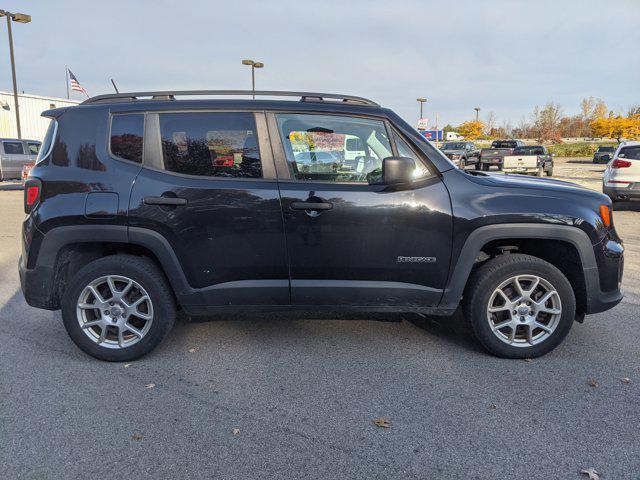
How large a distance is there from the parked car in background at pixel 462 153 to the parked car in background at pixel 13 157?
Result: 69.8 ft

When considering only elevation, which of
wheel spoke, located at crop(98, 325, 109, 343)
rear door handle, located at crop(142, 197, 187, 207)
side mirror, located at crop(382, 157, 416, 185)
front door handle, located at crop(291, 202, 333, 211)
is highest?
side mirror, located at crop(382, 157, 416, 185)

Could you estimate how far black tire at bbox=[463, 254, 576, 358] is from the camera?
3613 millimetres

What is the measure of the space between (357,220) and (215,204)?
0.99 m

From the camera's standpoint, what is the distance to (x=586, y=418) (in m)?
2.93

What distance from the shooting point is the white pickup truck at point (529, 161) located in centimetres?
2342

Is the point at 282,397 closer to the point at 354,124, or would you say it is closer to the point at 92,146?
the point at 354,124

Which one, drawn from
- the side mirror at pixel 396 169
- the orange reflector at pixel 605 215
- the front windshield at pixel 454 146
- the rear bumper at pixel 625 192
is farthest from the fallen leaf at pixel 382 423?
the front windshield at pixel 454 146

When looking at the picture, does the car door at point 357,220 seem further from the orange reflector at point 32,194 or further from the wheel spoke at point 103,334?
the orange reflector at point 32,194

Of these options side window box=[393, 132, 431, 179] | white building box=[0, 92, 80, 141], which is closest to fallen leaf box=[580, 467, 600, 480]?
side window box=[393, 132, 431, 179]

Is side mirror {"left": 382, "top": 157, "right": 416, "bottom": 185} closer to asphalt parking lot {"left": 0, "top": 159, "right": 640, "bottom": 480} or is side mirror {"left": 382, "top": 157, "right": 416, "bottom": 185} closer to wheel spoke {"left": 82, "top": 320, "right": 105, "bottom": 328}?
asphalt parking lot {"left": 0, "top": 159, "right": 640, "bottom": 480}

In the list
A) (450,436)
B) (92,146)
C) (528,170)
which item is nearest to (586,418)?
(450,436)

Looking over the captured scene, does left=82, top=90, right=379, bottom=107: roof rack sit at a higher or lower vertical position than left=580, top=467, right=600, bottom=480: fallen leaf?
higher

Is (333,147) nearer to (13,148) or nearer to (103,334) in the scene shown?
(103,334)

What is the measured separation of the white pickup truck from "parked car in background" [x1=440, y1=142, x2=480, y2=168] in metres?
5.10
